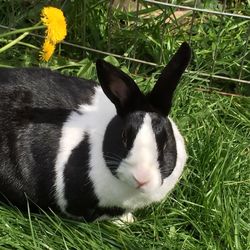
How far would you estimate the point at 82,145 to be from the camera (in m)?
2.47

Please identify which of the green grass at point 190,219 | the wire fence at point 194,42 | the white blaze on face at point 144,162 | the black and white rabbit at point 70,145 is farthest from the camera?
the wire fence at point 194,42

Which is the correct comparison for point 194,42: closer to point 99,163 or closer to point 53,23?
point 53,23

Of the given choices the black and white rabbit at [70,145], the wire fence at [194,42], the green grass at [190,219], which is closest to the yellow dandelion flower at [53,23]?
the black and white rabbit at [70,145]

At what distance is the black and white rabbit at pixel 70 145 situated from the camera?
231cm

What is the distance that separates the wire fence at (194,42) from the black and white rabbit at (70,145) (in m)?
0.75

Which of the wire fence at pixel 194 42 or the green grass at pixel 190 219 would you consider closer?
the green grass at pixel 190 219

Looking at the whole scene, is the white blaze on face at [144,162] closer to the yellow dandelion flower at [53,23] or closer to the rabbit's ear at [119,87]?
the rabbit's ear at [119,87]

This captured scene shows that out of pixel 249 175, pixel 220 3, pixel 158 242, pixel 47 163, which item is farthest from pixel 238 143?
pixel 220 3

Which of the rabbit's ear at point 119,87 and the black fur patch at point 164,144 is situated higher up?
the rabbit's ear at point 119,87

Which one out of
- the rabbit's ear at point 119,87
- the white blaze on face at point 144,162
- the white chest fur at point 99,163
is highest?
the rabbit's ear at point 119,87

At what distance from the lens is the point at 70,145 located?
249 centimetres

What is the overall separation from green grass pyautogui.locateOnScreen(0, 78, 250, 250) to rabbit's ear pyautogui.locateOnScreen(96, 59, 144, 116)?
0.53m

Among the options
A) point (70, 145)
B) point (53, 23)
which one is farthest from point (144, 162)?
point (53, 23)

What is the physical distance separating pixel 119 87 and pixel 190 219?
0.66m
